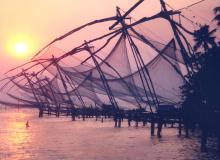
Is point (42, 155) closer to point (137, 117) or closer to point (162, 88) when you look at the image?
point (162, 88)

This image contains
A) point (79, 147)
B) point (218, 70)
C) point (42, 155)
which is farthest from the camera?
point (218, 70)

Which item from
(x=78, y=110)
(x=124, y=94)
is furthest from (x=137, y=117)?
(x=78, y=110)

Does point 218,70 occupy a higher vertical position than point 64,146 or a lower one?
higher

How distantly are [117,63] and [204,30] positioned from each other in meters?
9.06

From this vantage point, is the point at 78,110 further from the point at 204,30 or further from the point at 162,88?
the point at 162,88

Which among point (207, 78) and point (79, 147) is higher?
point (207, 78)

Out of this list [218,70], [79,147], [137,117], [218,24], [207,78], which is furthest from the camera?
[137,117]

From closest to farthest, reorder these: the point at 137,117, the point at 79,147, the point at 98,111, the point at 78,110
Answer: the point at 79,147, the point at 137,117, the point at 98,111, the point at 78,110

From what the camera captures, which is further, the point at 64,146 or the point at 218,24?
the point at 218,24

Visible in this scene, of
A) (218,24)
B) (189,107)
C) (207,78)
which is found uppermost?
(218,24)

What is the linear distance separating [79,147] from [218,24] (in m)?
11.7

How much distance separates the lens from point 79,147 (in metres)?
20.8

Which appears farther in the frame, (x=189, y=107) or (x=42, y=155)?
(x=189, y=107)

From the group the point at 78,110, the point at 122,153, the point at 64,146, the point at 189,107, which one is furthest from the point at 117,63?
the point at 78,110
